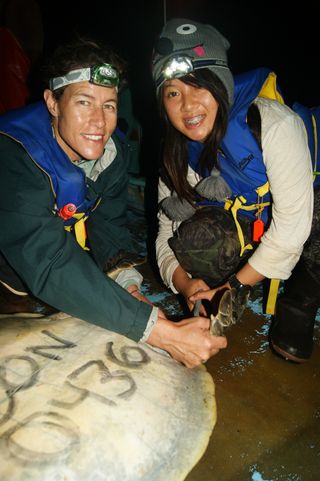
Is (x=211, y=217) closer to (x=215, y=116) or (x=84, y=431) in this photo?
(x=215, y=116)

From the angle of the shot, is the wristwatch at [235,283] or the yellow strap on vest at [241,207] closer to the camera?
the wristwatch at [235,283]

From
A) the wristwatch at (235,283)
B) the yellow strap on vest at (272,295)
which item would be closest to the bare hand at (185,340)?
the wristwatch at (235,283)

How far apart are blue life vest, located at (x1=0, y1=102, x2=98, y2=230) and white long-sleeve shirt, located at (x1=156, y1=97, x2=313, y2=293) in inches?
38.8

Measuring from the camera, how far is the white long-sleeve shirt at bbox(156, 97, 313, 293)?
67.8 inches

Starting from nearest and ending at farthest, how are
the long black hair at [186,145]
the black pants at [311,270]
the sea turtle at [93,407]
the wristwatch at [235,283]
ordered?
the sea turtle at [93,407] < the long black hair at [186,145] < the wristwatch at [235,283] < the black pants at [311,270]

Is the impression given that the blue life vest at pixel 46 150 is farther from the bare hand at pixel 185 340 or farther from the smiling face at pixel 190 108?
the bare hand at pixel 185 340

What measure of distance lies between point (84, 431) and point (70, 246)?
742 mm

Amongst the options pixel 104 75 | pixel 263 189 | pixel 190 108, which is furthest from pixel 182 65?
pixel 263 189

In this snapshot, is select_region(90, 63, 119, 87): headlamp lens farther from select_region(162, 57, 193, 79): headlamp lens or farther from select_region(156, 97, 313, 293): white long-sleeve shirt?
select_region(156, 97, 313, 293): white long-sleeve shirt

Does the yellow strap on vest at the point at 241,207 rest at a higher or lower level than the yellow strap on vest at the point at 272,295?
higher

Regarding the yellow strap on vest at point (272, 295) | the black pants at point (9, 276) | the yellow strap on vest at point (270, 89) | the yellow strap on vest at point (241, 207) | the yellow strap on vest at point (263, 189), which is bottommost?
the yellow strap on vest at point (272, 295)

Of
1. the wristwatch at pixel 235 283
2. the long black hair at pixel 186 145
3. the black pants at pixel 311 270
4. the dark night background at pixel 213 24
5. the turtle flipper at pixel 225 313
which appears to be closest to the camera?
the turtle flipper at pixel 225 313

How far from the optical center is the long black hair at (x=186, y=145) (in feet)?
5.61

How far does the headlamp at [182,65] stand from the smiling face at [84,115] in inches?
11.7
